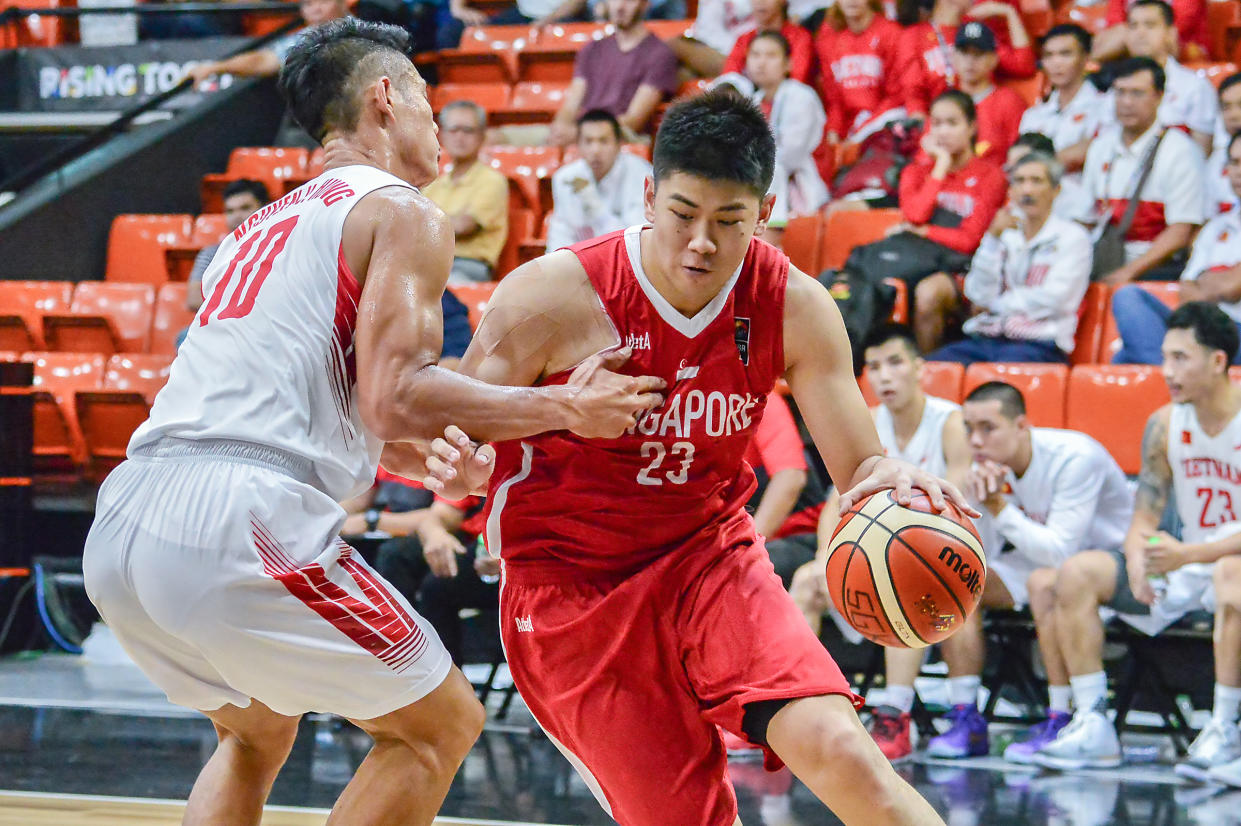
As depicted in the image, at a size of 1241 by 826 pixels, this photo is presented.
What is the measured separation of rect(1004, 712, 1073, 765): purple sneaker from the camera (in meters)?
5.01

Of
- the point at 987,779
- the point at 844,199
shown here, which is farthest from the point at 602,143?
the point at 987,779

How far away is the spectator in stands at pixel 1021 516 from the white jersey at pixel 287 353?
122 inches

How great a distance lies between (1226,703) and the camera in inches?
188

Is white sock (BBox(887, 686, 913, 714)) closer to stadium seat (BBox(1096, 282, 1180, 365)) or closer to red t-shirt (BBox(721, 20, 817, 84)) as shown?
stadium seat (BBox(1096, 282, 1180, 365))

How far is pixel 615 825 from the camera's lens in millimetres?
4262

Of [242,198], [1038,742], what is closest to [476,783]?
[1038,742]

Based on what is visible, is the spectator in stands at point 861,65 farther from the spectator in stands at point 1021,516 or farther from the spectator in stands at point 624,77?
the spectator in stands at point 1021,516

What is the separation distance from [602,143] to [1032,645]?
10.8ft

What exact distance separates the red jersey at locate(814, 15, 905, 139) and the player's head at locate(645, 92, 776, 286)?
5340 millimetres

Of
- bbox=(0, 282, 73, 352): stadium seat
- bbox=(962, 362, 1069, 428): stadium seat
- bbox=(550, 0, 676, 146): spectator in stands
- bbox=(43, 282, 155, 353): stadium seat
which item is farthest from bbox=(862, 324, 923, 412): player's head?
bbox=(0, 282, 73, 352): stadium seat

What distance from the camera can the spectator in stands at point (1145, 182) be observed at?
21.5ft

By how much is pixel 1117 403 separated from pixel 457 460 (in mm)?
4035

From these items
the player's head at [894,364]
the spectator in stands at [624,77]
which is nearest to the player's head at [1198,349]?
the player's head at [894,364]

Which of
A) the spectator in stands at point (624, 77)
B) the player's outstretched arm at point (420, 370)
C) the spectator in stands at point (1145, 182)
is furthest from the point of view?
the spectator in stands at point (624, 77)
